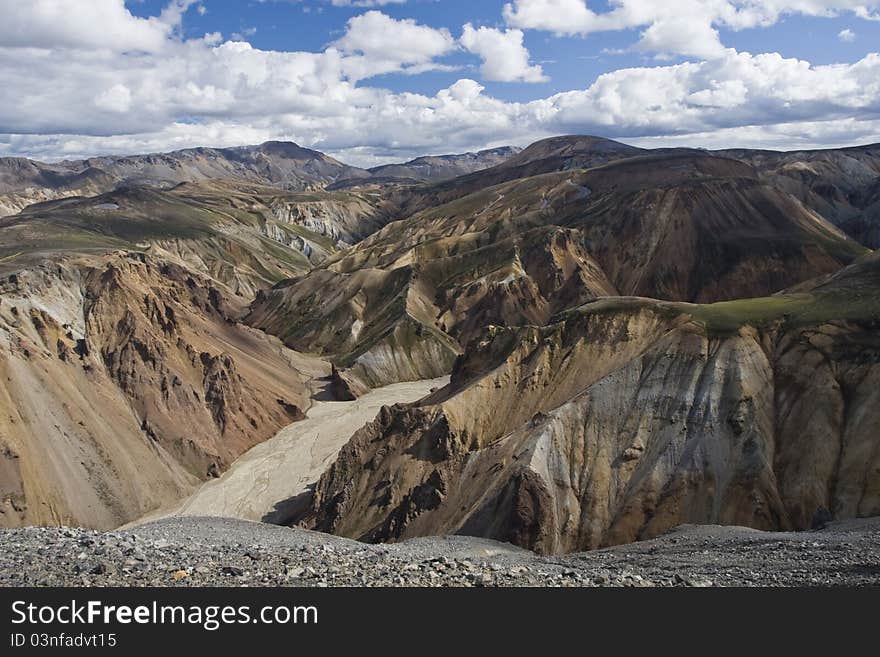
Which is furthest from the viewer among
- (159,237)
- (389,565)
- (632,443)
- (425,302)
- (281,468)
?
(159,237)

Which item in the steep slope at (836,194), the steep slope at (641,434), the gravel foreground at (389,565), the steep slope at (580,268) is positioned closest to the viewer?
the gravel foreground at (389,565)

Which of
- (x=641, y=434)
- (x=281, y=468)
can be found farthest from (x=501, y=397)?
(x=281, y=468)

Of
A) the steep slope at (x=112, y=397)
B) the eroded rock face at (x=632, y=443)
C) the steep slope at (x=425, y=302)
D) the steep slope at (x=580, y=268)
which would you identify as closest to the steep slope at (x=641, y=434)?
the eroded rock face at (x=632, y=443)

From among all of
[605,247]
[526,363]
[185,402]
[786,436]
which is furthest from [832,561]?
[605,247]

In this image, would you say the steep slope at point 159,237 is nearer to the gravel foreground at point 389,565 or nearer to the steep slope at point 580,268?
the steep slope at point 580,268

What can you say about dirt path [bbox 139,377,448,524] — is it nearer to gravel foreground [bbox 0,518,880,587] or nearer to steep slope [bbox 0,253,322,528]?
steep slope [bbox 0,253,322,528]

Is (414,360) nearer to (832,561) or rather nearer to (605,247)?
(605,247)

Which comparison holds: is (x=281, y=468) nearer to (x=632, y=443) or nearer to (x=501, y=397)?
(x=501, y=397)
